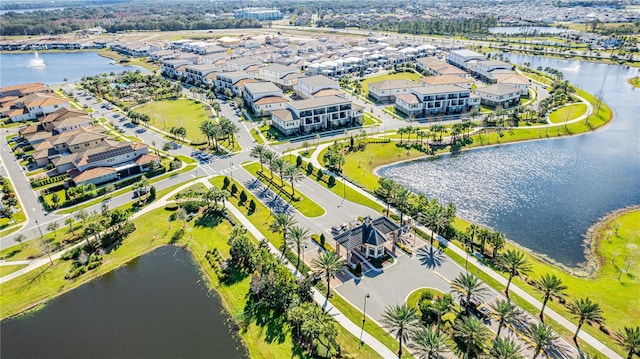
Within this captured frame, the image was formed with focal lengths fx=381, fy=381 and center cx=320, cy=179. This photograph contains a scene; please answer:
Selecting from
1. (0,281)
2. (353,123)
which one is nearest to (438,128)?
(353,123)

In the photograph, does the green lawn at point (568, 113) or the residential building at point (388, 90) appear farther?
the residential building at point (388, 90)

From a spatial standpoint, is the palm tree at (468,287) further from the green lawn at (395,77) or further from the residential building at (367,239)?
the green lawn at (395,77)

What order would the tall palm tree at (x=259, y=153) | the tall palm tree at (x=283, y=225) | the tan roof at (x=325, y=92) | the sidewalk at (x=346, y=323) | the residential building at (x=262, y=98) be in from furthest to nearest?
the tan roof at (x=325, y=92), the residential building at (x=262, y=98), the tall palm tree at (x=259, y=153), the tall palm tree at (x=283, y=225), the sidewalk at (x=346, y=323)

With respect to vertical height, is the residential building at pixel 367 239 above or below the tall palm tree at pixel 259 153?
below

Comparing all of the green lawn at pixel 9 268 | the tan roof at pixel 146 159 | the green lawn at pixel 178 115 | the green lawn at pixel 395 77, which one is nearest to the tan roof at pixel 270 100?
the green lawn at pixel 178 115

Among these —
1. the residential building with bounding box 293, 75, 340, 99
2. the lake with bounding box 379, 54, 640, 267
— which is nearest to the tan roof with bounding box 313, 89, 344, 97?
the residential building with bounding box 293, 75, 340, 99

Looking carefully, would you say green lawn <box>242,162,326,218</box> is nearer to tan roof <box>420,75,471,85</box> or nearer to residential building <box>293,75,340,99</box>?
residential building <box>293,75,340,99</box>
